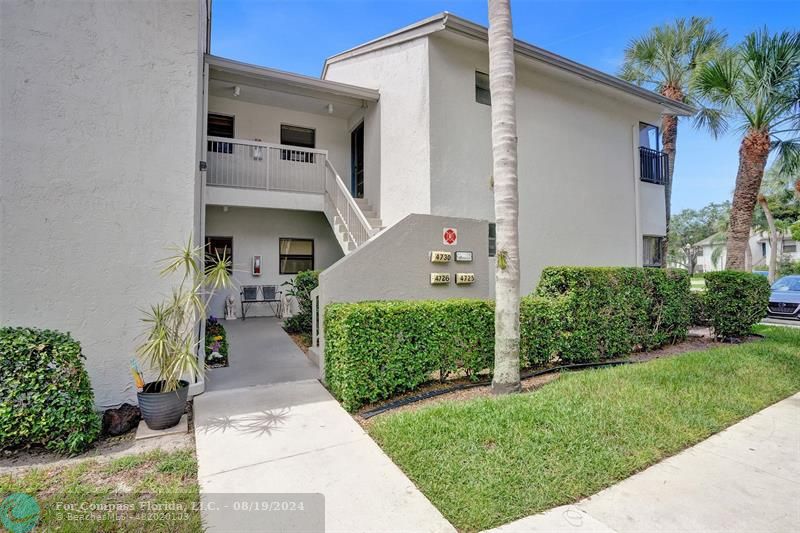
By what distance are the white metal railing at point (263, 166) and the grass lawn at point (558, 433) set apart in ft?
26.0

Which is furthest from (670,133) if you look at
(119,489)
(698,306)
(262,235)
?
(119,489)

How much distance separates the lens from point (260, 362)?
6922 millimetres

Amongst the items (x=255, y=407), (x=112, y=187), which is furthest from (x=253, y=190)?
(x=255, y=407)

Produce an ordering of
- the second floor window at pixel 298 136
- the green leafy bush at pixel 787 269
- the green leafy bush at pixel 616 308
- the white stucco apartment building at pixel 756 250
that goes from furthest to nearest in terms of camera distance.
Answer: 1. the white stucco apartment building at pixel 756 250
2. the green leafy bush at pixel 787 269
3. the second floor window at pixel 298 136
4. the green leafy bush at pixel 616 308

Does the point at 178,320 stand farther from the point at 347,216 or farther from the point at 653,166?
the point at 653,166

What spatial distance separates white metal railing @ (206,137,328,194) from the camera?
9.95 meters

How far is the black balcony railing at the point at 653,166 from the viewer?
43.9ft

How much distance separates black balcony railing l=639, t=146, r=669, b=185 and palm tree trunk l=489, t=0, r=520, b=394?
1052 centimetres

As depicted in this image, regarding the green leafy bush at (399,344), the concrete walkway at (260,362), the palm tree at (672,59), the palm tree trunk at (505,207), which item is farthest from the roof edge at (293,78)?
the palm tree at (672,59)

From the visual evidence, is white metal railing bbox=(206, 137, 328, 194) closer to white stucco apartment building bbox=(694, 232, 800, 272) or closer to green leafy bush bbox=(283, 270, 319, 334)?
green leafy bush bbox=(283, 270, 319, 334)

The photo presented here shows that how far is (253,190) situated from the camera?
10.1m

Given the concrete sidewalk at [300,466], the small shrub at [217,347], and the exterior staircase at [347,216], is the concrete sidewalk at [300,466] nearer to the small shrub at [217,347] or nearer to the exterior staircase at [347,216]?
the small shrub at [217,347]

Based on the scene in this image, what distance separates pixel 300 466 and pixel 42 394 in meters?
2.62

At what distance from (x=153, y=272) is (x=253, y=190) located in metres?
5.53
